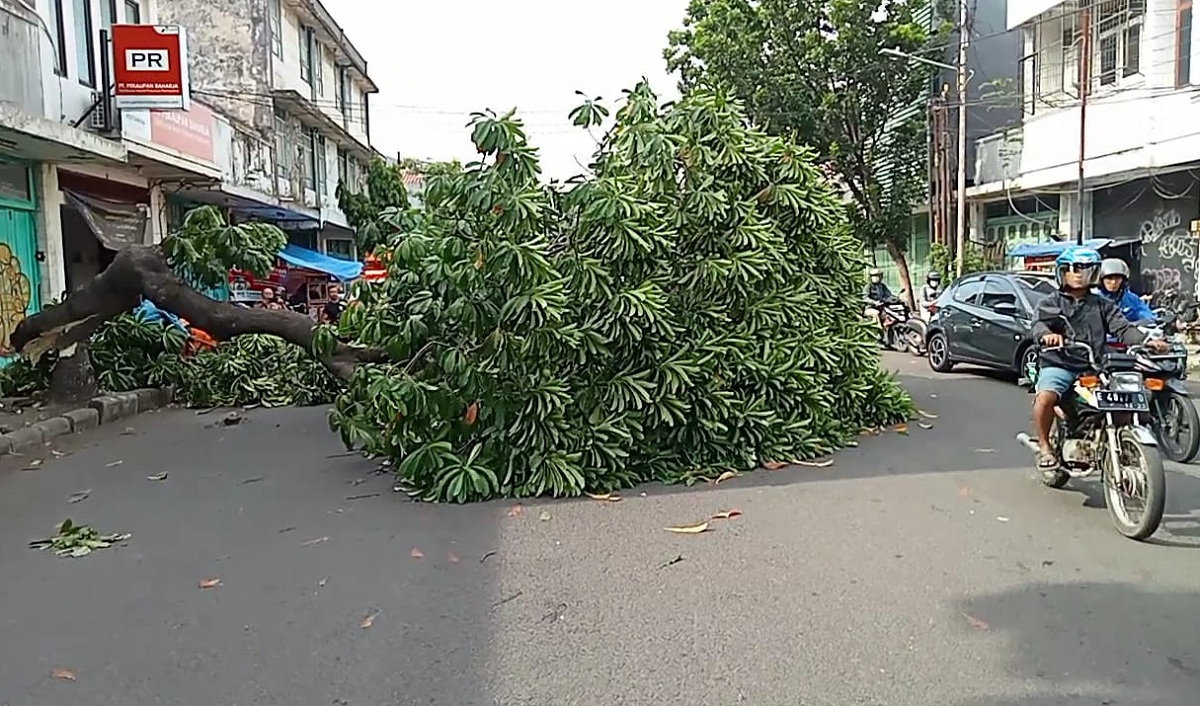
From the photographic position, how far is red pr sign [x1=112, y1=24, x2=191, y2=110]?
47.3ft

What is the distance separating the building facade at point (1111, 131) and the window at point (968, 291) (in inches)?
173

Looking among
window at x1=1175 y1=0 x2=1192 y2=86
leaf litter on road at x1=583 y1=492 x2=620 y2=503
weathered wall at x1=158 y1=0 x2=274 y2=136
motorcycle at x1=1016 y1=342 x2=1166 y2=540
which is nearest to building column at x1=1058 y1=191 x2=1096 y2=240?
window at x1=1175 y1=0 x2=1192 y2=86

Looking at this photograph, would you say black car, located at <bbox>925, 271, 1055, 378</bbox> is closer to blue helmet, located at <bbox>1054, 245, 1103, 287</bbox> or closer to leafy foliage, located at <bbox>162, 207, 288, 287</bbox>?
blue helmet, located at <bbox>1054, 245, 1103, 287</bbox>

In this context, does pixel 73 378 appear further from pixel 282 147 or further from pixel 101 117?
pixel 282 147

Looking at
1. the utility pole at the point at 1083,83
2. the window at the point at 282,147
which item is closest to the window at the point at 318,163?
the window at the point at 282,147

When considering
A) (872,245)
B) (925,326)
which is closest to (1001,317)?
(925,326)

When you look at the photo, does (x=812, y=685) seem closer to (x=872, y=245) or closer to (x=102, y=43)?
(x=102, y=43)

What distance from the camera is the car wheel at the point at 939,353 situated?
50.8 ft

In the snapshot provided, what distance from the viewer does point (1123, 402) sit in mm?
5910

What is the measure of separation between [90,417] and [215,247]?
8.27 feet

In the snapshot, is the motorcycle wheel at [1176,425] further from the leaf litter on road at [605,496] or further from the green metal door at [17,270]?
the green metal door at [17,270]

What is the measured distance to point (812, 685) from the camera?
4.00 metres

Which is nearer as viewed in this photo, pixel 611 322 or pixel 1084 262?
pixel 1084 262

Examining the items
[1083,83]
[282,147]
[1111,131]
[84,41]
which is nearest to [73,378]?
[84,41]
